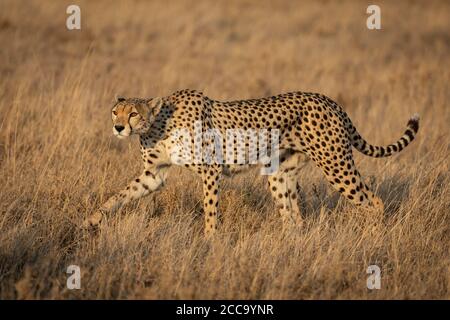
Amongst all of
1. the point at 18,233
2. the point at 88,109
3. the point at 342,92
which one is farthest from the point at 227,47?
the point at 18,233

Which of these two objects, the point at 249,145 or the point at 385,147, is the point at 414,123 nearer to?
the point at 385,147

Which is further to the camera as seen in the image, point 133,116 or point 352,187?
point 352,187

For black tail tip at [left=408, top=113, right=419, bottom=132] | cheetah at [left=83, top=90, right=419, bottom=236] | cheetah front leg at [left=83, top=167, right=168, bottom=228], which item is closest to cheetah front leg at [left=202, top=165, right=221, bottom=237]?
cheetah at [left=83, top=90, right=419, bottom=236]

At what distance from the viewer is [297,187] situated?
552cm

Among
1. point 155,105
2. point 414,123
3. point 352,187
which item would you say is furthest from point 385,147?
point 155,105

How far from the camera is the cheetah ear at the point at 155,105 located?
493cm

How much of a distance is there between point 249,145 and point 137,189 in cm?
85

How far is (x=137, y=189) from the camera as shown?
5031mm

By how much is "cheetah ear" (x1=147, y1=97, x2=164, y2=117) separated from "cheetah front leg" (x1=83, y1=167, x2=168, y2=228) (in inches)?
16.3

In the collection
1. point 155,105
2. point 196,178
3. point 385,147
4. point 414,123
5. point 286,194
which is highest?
point 155,105

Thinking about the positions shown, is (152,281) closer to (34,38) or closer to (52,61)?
(52,61)

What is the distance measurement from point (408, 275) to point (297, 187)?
4.22ft

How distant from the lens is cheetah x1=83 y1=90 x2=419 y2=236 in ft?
16.3

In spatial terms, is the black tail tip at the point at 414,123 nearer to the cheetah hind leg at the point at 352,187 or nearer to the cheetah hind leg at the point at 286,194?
the cheetah hind leg at the point at 352,187
